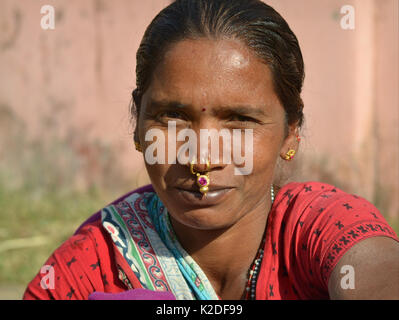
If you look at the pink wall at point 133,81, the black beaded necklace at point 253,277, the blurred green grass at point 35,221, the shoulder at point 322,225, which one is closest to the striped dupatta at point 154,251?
the black beaded necklace at point 253,277

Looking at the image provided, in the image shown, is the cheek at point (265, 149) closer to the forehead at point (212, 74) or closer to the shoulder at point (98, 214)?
the forehead at point (212, 74)

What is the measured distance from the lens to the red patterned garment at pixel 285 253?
2.11 meters

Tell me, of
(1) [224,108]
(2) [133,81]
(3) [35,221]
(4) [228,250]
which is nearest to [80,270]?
(4) [228,250]

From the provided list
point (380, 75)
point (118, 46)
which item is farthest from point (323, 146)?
point (118, 46)

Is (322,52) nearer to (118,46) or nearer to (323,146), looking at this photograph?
(323,146)

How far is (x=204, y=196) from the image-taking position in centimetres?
210

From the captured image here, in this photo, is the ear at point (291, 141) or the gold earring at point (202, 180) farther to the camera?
the ear at point (291, 141)

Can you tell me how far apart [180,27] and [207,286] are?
1015 mm

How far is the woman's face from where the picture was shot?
207cm

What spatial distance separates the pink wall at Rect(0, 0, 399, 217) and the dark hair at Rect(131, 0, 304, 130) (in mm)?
3018

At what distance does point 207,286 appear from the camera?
7.63 ft

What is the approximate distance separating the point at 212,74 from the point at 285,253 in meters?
0.76

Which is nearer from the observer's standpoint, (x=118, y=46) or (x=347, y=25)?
(x=347, y=25)

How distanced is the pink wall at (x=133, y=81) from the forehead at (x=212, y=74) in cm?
319
